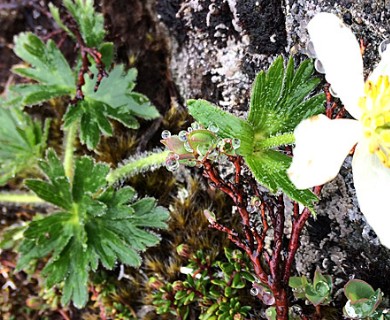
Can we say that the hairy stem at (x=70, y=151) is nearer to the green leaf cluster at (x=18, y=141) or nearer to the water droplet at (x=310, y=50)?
the green leaf cluster at (x=18, y=141)

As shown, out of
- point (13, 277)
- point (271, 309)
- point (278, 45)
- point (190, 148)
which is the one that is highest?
point (278, 45)

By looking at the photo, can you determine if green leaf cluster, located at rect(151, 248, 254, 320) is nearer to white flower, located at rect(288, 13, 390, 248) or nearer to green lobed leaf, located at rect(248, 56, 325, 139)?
green lobed leaf, located at rect(248, 56, 325, 139)

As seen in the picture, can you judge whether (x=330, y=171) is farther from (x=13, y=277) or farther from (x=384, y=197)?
(x=13, y=277)

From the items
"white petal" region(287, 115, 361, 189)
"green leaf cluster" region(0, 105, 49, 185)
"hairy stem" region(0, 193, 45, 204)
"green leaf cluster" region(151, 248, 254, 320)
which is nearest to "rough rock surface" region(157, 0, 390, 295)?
"green leaf cluster" region(151, 248, 254, 320)

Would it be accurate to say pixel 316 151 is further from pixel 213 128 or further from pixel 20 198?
pixel 20 198

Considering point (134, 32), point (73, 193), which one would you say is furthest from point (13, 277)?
point (134, 32)

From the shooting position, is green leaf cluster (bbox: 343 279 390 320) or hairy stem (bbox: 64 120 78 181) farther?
hairy stem (bbox: 64 120 78 181)

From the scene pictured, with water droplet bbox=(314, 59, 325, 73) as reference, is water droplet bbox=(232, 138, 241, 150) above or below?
below
